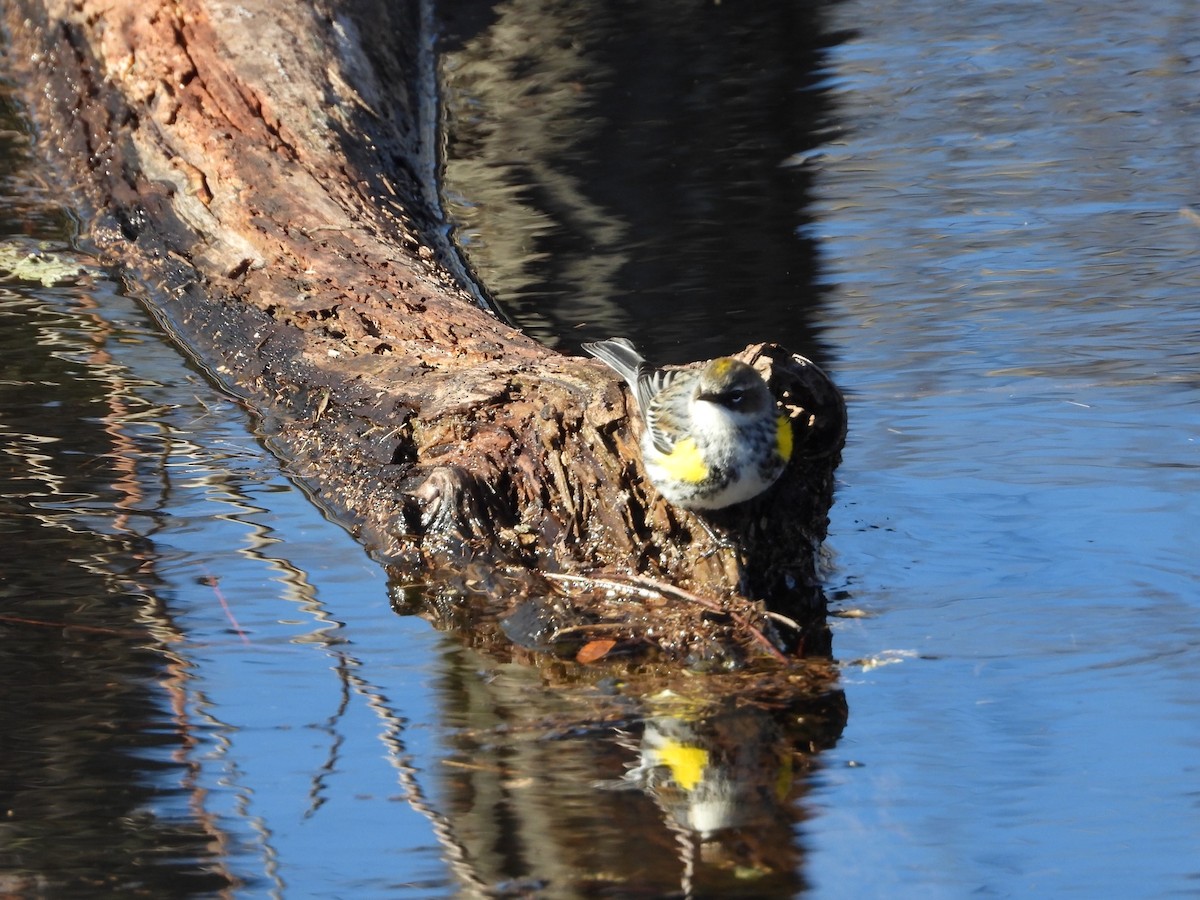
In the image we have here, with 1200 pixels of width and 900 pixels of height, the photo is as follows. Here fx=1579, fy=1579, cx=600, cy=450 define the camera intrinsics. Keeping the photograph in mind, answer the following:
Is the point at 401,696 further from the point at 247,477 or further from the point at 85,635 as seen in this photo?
the point at 247,477

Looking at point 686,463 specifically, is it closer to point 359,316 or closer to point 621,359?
point 621,359

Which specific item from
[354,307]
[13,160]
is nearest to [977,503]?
[354,307]

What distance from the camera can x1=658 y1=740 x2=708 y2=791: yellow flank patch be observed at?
14.0 feet

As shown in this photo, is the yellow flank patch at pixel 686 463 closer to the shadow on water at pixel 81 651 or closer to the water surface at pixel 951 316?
the water surface at pixel 951 316

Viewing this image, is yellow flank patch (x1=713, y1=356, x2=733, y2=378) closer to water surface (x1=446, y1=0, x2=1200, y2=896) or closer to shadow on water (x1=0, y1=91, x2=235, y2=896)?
water surface (x1=446, y1=0, x2=1200, y2=896)

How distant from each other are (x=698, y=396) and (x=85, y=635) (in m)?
2.15

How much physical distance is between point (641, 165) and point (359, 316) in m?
3.83

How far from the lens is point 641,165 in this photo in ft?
33.2

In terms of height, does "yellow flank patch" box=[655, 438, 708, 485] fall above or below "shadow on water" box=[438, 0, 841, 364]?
below

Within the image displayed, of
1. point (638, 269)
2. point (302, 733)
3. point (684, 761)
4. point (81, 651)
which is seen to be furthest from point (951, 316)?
point (81, 651)

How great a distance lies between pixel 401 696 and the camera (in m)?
4.78

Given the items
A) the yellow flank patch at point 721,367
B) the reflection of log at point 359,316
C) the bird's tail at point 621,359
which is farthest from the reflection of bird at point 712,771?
the bird's tail at point 621,359

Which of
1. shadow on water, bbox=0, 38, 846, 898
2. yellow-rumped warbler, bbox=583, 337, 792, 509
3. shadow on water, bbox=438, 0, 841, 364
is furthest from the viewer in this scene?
shadow on water, bbox=438, 0, 841, 364

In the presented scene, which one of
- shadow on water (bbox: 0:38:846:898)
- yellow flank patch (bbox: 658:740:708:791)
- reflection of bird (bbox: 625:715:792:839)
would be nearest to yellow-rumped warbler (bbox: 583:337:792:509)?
shadow on water (bbox: 0:38:846:898)
